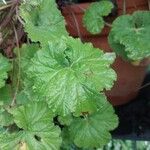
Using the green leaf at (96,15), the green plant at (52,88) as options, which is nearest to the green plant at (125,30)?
the green leaf at (96,15)

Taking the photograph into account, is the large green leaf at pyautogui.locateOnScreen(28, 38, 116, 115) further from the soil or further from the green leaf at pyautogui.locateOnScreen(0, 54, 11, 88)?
the soil

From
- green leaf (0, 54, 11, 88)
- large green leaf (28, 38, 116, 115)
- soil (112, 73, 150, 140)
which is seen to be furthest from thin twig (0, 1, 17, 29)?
soil (112, 73, 150, 140)

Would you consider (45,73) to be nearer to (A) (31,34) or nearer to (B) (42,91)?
(B) (42,91)

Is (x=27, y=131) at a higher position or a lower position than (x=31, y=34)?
lower

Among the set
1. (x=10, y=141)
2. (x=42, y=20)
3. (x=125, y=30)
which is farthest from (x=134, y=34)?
(x=10, y=141)

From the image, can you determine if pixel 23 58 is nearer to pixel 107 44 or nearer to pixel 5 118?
pixel 5 118

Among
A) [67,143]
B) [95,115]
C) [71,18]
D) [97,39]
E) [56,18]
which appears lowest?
[67,143]

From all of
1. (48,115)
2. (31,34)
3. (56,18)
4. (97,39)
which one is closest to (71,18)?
(97,39)
